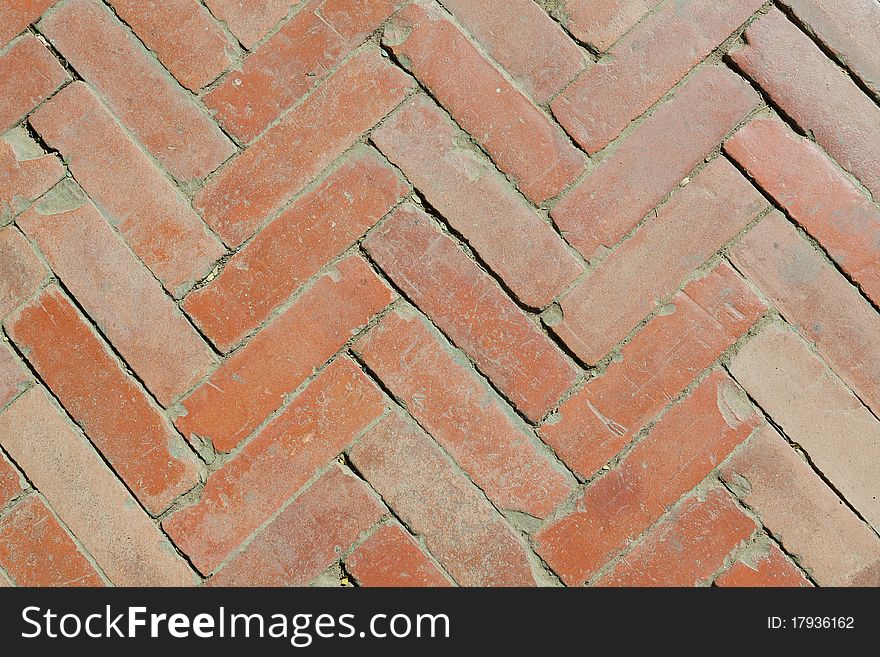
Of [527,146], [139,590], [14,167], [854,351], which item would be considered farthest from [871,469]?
[14,167]

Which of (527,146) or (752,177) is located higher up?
(527,146)

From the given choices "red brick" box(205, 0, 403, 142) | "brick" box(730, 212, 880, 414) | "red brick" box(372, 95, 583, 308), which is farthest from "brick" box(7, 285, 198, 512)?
"brick" box(730, 212, 880, 414)

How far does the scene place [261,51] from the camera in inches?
60.5

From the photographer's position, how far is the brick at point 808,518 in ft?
4.80

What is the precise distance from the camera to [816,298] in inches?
58.9

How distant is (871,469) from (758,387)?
280 millimetres

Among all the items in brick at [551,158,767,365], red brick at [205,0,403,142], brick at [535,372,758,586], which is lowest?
brick at [535,372,758,586]

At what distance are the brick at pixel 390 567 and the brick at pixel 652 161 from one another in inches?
28.3

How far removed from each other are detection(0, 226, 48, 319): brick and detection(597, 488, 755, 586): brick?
4.36 ft

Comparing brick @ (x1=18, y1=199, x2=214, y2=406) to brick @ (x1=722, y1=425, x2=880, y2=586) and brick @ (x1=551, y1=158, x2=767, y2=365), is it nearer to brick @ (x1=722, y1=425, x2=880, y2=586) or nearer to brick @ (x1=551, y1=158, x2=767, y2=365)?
brick @ (x1=551, y1=158, x2=767, y2=365)

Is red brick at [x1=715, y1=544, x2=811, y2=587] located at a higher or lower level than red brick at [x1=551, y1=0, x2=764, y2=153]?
lower

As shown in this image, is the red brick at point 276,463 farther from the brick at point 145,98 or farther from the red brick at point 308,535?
the brick at point 145,98

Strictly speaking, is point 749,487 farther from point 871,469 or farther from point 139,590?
point 139,590

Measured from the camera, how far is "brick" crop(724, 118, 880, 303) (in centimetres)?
150
